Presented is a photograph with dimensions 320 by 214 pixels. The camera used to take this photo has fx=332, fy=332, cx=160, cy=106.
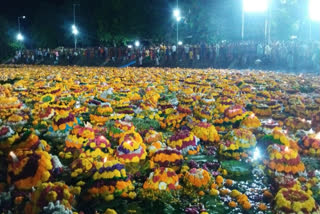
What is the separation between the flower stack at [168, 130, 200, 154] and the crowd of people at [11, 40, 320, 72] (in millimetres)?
18533

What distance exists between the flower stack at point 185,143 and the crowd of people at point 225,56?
18533mm

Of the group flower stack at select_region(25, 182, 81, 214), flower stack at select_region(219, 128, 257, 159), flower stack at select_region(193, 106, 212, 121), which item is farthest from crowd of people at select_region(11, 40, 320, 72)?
flower stack at select_region(25, 182, 81, 214)

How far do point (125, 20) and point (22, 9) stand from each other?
4157cm

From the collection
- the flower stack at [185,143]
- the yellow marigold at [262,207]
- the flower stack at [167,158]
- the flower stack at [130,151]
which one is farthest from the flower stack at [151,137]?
the yellow marigold at [262,207]

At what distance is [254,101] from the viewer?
441 inches

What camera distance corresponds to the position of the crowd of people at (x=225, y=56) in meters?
24.1

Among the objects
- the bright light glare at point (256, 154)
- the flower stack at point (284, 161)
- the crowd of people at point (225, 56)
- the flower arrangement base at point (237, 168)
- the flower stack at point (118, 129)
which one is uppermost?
the crowd of people at point (225, 56)

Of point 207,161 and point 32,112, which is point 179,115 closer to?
point 207,161

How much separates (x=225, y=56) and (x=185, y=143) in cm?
2152

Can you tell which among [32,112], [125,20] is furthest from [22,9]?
[32,112]

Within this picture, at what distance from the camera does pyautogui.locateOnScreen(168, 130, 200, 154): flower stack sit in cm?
691

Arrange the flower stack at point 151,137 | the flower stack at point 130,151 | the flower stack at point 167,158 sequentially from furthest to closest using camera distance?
the flower stack at point 151,137, the flower stack at point 130,151, the flower stack at point 167,158

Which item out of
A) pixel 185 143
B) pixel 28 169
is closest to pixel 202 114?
pixel 185 143

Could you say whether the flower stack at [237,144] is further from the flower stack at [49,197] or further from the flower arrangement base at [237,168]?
the flower stack at [49,197]
